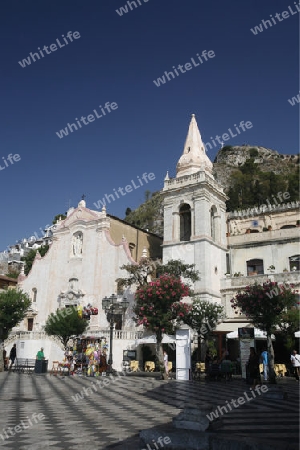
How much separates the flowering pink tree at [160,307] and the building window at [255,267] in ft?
38.8

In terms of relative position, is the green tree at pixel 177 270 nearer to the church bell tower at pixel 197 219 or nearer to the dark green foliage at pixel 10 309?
the church bell tower at pixel 197 219

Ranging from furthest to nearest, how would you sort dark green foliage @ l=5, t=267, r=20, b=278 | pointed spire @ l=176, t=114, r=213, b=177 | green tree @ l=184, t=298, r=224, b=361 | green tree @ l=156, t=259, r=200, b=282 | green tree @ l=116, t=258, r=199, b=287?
1. dark green foliage @ l=5, t=267, r=20, b=278
2. pointed spire @ l=176, t=114, r=213, b=177
3. green tree @ l=116, t=258, r=199, b=287
4. green tree @ l=156, t=259, r=200, b=282
5. green tree @ l=184, t=298, r=224, b=361

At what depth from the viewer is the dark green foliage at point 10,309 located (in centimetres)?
3130

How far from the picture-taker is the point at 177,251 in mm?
34750

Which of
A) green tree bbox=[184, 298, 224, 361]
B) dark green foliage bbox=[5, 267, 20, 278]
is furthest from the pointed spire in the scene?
dark green foliage bbox=[5, 267, 20, 278]

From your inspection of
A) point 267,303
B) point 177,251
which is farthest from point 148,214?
point 267,303

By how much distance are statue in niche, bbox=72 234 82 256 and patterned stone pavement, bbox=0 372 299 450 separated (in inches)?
938

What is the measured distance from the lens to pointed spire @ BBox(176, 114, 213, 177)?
37688 millimetres

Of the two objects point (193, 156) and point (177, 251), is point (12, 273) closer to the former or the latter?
point (177, 251)

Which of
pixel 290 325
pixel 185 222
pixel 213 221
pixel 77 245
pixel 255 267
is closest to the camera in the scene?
pixel 290 325

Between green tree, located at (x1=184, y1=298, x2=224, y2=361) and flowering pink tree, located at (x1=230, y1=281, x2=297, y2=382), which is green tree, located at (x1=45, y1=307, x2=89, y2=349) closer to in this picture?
green tree, located at (x1=184, y1=298, x2=224, y2=361)

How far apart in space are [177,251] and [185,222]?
12.6 feet

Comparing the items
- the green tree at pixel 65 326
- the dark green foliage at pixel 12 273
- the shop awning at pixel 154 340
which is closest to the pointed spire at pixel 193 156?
the shop awning at pixel 154 340

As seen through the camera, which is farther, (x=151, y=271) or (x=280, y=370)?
(x=151, y=271)
